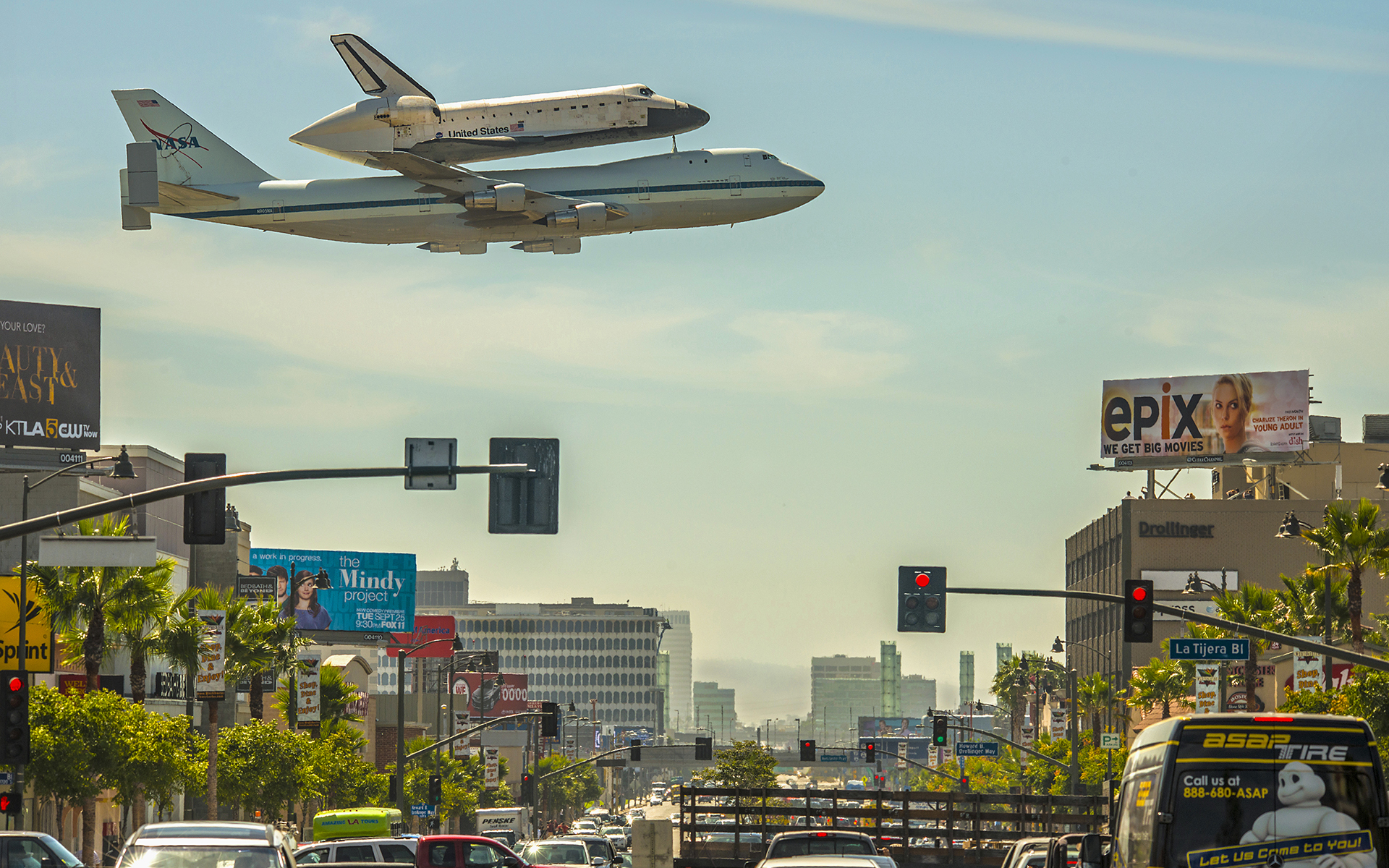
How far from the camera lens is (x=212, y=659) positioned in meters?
53.4

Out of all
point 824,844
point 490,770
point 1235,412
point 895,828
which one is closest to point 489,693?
point 490,770

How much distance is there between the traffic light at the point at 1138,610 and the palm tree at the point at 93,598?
29.3 metres

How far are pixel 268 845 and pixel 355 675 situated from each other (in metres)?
90.9

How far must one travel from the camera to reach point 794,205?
209ft

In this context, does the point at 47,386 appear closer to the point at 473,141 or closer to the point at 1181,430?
the point at 473,141

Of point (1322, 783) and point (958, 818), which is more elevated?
point (1322, 783)

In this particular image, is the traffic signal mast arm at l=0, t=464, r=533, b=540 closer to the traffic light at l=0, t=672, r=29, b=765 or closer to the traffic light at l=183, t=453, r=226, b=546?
the traffic light at l=183, t=453, r=226, b=546

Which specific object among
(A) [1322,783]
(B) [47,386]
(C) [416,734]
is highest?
(B) [47,386]

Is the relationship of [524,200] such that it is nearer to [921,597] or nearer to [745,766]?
[921,597]

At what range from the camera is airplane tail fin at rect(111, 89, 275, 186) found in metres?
70.8

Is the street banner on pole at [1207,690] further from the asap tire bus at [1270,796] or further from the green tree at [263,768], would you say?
the asap tire bus at [1270,796]

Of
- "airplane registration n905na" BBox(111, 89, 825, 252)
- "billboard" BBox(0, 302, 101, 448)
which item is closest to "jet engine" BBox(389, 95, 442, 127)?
"airplane registration n905na" BBox(111, 89, 825, 252)

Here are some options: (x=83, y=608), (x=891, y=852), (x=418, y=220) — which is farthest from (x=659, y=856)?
(x=418, y=220)

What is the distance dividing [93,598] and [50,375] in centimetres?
2977
